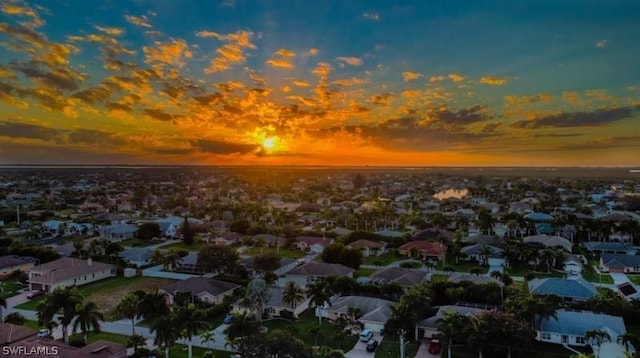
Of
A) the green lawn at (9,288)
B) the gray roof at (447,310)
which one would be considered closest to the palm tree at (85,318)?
the green lawn at (9,288)

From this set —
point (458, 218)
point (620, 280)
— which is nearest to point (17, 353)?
point (620, 280)

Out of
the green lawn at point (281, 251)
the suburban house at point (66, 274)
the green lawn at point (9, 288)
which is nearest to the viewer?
the green lawn at point (9, 288)

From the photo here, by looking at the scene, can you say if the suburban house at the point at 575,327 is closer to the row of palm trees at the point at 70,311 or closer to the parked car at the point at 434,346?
the parked car at the point at 434,346

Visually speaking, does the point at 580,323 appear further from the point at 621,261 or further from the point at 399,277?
the point at 621,261

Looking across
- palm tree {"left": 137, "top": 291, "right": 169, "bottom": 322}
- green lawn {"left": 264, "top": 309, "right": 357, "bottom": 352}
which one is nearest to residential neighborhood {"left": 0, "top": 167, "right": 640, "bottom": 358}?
palm tree {"left": 137, "top": 291, "right": 169, "bottom": 322}

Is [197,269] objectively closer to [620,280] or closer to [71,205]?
[620,280]

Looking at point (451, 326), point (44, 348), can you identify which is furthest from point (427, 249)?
point (44, 348)

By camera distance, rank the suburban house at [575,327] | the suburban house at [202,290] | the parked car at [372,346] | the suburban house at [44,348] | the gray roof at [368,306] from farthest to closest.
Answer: the suburban house at [202,290]
the gray roof at [368,306]
the suburban house at [575,327]
the parked car at [372,346]
the suburban house at [44,348]
